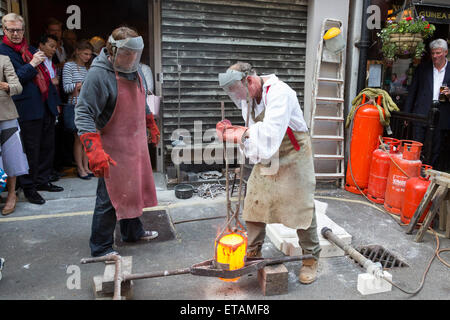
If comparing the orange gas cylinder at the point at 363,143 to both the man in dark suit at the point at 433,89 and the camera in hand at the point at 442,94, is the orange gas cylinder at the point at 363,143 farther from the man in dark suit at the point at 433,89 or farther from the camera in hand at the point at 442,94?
the camera in hand at the point at 442,94

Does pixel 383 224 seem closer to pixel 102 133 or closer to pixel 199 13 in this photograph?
pixel 102 133

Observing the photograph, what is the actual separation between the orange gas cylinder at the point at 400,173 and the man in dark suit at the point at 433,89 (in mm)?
1338

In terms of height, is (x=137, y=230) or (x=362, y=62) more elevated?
(x=362, y=62)

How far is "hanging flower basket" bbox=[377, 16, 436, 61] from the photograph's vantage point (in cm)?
579

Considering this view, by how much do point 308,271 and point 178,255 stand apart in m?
1.43

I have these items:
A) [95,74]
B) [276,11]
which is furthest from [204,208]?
[276,11]

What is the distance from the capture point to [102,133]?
12.1ft

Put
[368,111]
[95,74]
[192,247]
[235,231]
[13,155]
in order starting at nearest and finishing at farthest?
[235,231]
[95,74]
[192,247]
[13,155]
[368,111]

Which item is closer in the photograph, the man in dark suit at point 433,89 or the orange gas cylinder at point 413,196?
the orange gas cylinder at point 413,196

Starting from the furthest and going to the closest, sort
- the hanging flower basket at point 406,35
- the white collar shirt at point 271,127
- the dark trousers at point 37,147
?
1. the hanging flower basket at point 406,35
2. the dark trousers at point 37,147
3. the white collar shirt at point 271,127

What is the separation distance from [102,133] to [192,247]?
5.42 feet

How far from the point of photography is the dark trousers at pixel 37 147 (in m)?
5.41

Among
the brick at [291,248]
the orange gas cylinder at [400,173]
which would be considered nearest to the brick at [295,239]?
the brick at [291,248]

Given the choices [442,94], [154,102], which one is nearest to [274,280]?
[154,102]
